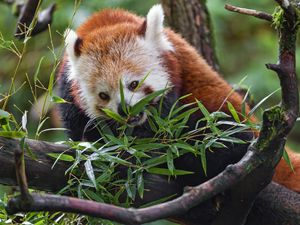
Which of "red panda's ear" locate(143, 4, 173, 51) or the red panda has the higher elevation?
"red panda's ear" locate(143, 4, 173, 51)

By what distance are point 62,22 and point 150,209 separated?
4009 millimetres

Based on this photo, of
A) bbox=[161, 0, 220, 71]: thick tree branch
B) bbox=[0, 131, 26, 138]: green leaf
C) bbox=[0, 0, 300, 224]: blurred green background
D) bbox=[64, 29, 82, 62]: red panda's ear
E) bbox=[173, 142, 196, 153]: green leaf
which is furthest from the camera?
bbox=[0, 0, 300, 224]: blurred green background

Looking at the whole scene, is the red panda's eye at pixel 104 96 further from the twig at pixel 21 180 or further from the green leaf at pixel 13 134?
the twig at pixel 21 180

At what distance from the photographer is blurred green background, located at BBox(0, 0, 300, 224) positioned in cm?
532

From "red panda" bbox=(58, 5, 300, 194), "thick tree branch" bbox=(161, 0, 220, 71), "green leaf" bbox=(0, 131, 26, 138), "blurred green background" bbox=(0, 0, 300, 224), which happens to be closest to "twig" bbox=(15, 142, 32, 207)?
"green leaf" bbox=(0, 131, 26, 138)

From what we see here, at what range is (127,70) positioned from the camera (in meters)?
2.98

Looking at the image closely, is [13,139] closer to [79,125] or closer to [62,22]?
[79,125]

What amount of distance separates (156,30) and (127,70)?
0.27m

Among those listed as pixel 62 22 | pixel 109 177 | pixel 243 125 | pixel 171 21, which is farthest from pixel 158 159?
pixel 62 22

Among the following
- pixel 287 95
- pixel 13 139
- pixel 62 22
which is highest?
pixel 287 95

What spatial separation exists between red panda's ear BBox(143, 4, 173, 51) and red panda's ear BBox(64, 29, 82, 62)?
330 millimetres

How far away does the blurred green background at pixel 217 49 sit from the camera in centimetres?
532

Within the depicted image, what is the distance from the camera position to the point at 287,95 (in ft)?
6.93

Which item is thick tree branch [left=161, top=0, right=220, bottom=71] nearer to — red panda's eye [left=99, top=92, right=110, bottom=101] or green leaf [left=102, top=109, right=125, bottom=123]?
red panda's eye [left=99, top=92, right=110, bottom=101]
